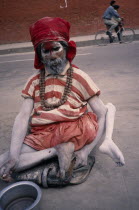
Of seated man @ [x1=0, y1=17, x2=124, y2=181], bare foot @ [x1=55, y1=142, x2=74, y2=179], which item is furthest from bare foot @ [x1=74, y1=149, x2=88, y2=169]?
bare foot @ [x1=55, y1=142, x2=74, y2=179]

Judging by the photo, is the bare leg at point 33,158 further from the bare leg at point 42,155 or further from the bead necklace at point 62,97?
the bead necklace at point 62,97

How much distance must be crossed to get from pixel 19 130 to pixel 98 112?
2.41 feet

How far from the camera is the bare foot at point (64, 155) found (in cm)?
182

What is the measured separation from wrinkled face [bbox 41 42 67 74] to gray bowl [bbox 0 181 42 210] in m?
0.98


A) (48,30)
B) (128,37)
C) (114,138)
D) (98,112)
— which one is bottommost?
(128,37)

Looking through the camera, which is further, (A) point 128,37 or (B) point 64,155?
(A) point 128,37

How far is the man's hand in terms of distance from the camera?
1856 mm

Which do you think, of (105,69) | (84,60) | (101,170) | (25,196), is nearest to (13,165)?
(25,196)

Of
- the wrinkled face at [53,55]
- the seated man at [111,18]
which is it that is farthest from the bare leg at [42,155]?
the seated man at [111,18]

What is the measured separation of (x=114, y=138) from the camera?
265 centimetres

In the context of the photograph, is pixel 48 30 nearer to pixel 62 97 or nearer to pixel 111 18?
pixel 62 97

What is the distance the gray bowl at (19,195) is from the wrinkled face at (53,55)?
98 cm

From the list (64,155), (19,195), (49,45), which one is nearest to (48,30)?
(49,45)

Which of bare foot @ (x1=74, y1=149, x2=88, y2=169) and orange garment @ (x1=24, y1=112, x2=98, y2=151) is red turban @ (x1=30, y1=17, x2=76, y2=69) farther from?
bare foot @ (x1=74, y1=149, x2=88, y2=169)
